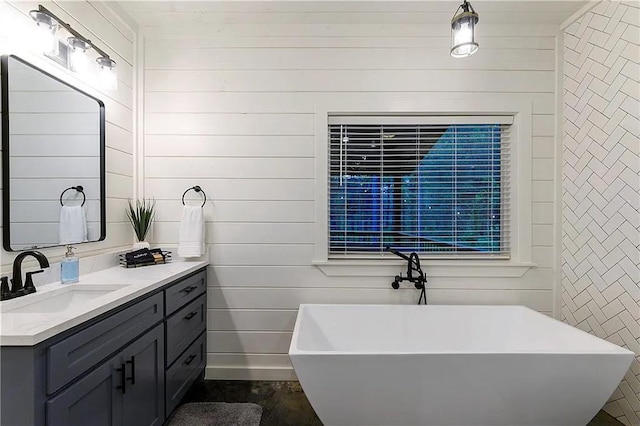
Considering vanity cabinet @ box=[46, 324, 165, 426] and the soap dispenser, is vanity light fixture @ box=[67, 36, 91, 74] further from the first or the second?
vanity cabinet @ box=[46, 324, 165, 426]

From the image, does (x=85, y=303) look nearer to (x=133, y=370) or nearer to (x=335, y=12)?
(x=133, y=370)

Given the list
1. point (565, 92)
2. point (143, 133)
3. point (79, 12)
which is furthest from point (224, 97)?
point (565, 92)

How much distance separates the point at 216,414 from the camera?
2.07 meters

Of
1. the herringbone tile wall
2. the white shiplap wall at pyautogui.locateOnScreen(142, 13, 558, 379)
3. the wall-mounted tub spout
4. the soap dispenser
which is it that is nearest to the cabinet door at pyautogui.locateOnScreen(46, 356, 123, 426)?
the soap dispenser

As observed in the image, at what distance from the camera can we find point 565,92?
2449 mm

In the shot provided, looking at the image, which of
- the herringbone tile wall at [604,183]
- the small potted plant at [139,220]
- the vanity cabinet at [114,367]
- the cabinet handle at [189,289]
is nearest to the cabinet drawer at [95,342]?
the vanity cabinet at [114,367]

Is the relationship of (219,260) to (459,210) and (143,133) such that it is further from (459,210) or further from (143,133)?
(459,210)

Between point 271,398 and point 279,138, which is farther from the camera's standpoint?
point 279,138

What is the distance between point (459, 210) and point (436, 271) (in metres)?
0.51

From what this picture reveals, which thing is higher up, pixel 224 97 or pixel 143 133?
pixel 224 97

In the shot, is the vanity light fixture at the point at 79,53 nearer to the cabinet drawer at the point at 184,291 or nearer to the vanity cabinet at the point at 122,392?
the cabinet drawer at the point at 184,291

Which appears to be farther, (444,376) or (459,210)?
(459,210)

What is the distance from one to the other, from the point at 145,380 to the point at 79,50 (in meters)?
1.81

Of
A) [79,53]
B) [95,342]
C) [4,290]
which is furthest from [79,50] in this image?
[95,342]
